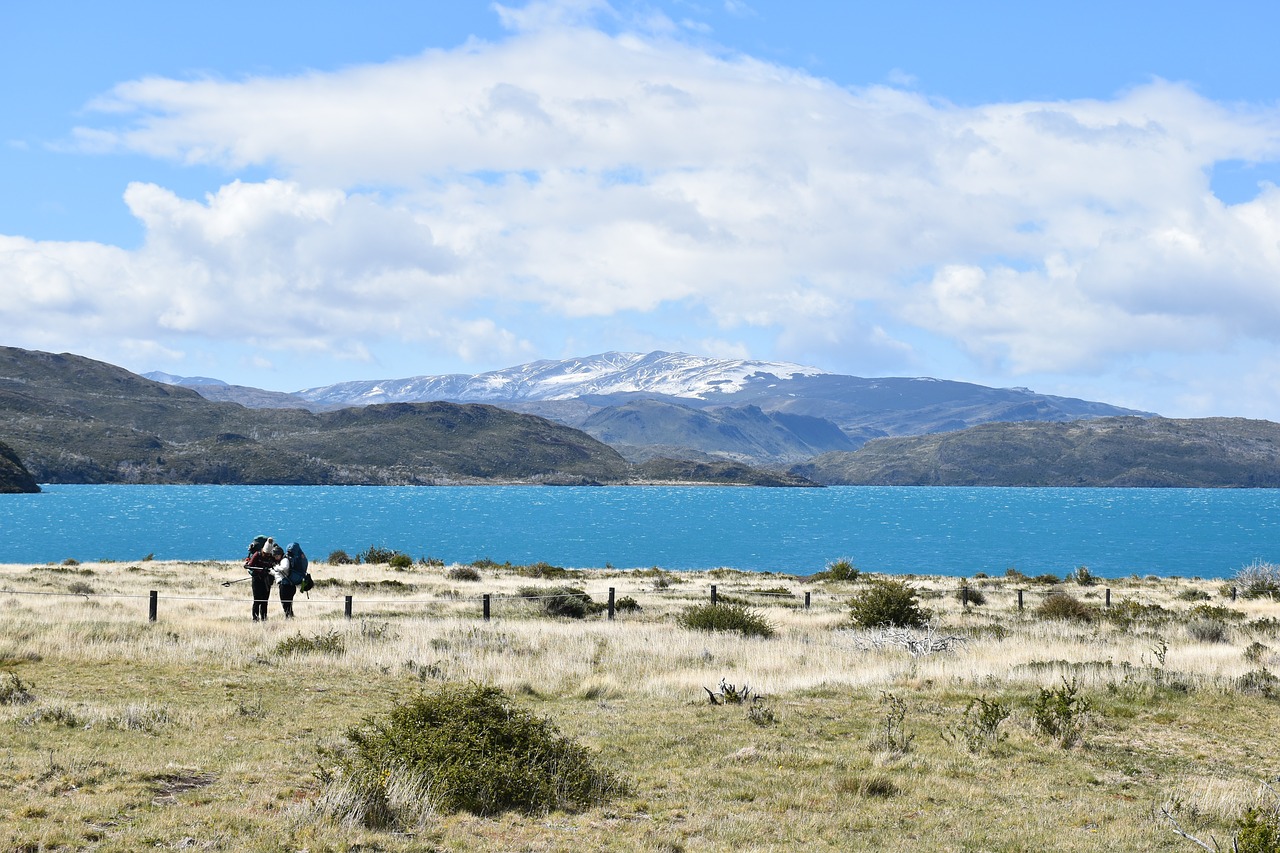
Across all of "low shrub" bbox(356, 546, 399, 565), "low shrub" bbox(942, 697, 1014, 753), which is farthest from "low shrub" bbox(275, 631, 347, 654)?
"low shrub" bbox(356, 546, 399, 565)

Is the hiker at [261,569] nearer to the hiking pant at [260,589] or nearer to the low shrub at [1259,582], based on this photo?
the hiking pant at [260,589]

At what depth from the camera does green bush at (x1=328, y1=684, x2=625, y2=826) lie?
9.62m

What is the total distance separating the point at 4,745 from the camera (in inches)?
426

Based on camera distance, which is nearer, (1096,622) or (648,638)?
(648,638)

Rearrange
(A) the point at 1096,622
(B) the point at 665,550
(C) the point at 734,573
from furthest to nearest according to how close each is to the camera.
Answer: (B) the point at 665,550, (C) the point at 734,573, (A) the point at 1096,622

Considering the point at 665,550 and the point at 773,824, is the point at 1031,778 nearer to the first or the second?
the point at 773,824

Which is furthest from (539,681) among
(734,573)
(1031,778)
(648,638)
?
(734,573)

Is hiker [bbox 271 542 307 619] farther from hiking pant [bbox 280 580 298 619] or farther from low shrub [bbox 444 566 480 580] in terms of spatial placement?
low shrub [bbox 444 566 480 580]

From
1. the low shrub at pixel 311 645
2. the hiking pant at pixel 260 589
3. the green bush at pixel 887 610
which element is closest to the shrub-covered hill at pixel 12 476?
the hiking pant at pixel 260 589

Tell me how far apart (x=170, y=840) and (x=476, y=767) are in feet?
9.54

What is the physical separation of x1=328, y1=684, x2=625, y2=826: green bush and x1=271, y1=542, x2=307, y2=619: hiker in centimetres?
1478

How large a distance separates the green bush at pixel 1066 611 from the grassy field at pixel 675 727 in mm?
3885

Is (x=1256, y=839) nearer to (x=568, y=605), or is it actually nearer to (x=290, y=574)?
(x=290, y=574)

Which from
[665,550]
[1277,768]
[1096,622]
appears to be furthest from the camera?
[665,550]
